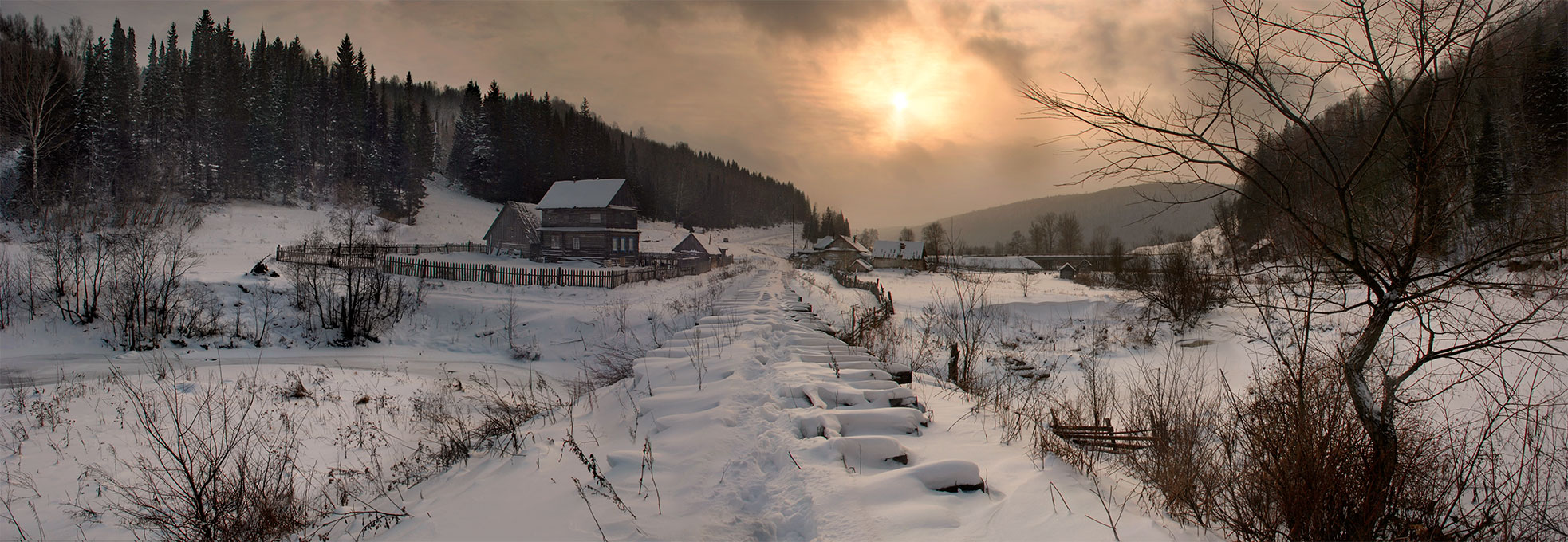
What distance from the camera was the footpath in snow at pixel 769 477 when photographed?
3.19 meters

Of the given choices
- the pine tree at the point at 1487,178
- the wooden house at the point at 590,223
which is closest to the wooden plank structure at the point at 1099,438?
the pine tree at the point at 1487,178

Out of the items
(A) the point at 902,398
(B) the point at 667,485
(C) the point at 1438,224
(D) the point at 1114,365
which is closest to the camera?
(C) the point at 1438,224

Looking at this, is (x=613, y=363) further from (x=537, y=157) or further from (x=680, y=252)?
(x=537, y=157)

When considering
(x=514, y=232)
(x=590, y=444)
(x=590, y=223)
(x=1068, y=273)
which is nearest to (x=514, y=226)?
(x=514, y=232)

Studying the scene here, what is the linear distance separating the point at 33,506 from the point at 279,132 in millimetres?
59610

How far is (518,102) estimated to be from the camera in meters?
72.9

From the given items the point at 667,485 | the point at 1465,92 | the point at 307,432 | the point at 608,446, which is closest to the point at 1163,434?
the point at 1465,92

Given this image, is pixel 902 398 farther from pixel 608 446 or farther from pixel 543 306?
pixel 543 306

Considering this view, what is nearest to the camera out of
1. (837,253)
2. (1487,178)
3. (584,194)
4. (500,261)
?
(1487,178)

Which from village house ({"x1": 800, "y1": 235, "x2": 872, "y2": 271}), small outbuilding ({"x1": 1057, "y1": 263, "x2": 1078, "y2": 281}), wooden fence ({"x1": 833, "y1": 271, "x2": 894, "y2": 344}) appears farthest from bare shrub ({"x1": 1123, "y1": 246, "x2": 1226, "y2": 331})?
village house ({"x1": 800, "y1": 235, "x2": 872, "y2": 271})

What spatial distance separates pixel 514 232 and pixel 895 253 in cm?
4639

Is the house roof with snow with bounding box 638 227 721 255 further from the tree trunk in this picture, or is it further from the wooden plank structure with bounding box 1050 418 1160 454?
the tree trunk

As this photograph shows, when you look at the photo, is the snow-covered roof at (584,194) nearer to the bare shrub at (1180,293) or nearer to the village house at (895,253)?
the village house at (895,253)

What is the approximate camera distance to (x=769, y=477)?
153 inches
